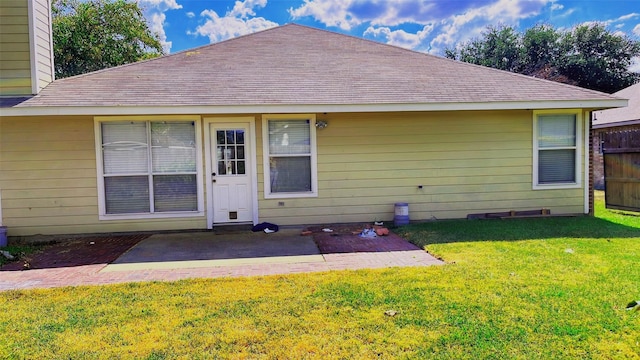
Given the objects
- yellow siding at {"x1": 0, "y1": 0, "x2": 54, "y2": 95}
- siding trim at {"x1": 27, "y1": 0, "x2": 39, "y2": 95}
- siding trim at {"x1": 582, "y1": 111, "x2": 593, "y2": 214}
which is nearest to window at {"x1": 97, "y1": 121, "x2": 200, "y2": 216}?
siding trim at {"x1": 27, "y1": 0, "x2": 39, "y2": 95}

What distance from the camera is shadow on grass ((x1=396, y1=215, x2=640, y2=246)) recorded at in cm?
635

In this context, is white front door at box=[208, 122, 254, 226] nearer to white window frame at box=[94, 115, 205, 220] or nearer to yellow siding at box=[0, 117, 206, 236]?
white window frame at box=[94, 115, 205, 220]

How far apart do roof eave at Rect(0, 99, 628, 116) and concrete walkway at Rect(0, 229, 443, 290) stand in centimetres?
222

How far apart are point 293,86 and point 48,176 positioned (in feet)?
15.6

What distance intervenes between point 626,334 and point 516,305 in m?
0.81

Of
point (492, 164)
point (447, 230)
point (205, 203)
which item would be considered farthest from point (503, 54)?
point (205, 203)

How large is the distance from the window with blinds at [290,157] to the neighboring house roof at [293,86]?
0.76m

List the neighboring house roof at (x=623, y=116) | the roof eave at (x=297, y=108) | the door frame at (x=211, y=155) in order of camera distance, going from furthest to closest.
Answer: the neighboring house roof at (x=623, y=116)
the door frame at (x=211, y=155)
the roof eave at (x=297, y=108)

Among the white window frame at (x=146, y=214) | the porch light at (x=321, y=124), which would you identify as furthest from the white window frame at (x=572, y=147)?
the white window frame at (x=146, y=214)

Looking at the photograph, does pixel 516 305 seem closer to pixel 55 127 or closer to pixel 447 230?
pixel 447 230

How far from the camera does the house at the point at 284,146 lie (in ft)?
→ 22.7

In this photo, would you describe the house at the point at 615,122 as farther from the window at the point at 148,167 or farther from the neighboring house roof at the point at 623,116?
the window at the point at 148,167

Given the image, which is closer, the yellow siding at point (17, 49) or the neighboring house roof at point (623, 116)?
the yellow siding at point (17, 49)

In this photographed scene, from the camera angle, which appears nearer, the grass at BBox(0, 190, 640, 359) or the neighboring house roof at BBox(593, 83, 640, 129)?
the grass at BBox(0, 190, 640, 359)
